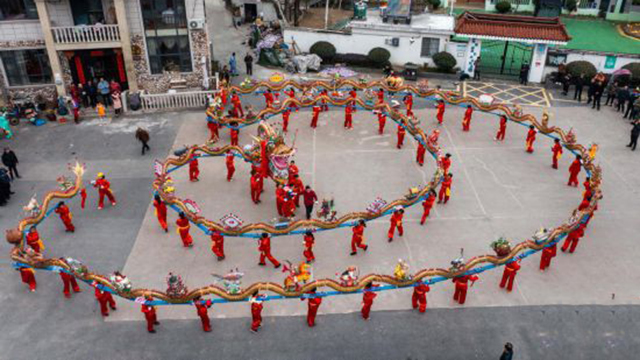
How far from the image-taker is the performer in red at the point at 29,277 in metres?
15.3

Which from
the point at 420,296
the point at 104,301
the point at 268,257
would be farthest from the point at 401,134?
the point at 104,301

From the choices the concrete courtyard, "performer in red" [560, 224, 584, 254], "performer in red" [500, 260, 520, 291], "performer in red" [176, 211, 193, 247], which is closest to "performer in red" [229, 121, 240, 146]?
the concrete courtyard

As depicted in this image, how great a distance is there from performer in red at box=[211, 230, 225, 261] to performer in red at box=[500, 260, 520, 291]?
8.12 m

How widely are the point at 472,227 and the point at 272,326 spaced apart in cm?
772

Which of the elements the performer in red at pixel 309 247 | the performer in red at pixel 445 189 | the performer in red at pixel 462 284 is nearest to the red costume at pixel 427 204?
the performer in red at pixel 445 189

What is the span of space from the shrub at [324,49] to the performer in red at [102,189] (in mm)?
17089

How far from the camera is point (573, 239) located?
16766 mm

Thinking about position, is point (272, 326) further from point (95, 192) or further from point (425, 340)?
point (95, 192)

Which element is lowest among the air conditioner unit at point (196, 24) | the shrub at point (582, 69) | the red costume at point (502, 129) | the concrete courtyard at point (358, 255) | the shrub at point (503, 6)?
the concrete courtyard at point (358, 255)

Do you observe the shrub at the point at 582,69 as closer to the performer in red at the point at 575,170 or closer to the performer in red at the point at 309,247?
the performer in red at the point at 575,170

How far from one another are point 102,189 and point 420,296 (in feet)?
37.2

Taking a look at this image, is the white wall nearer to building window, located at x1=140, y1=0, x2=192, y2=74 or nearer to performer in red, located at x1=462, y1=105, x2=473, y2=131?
building window, located at x1=140, y1=0, x2=192, y2=74

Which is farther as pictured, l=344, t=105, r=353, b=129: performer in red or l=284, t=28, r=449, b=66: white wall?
l=284, t=28, r=449, b=66: white wall

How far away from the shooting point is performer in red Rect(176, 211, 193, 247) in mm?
16688
